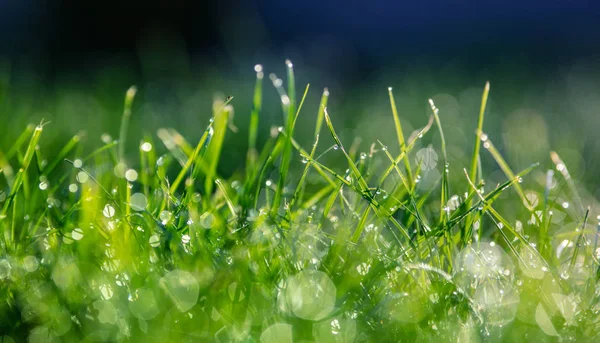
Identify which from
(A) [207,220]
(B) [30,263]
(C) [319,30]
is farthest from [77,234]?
Answer: (C) [319,30]

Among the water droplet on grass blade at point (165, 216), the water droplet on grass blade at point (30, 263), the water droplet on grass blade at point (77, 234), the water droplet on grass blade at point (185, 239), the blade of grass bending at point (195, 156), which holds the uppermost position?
the blade of grass bending at point (195, 156)

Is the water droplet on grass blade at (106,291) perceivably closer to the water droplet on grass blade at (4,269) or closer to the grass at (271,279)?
the grass at (271,279)

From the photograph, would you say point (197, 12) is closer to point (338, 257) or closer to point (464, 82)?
point (464, 82)

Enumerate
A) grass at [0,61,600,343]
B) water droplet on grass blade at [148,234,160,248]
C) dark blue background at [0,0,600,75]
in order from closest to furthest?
1. grass at [0,61,600,343]
2. water droplet on grass blade at [148,234,160,248]
3. dark blue background at [0,0,600,75]

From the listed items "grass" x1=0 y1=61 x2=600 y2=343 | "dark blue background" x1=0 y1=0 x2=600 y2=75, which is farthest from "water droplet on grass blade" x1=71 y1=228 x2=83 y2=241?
"dark blue background" x1=0 y1=0 x2=600 y2=75

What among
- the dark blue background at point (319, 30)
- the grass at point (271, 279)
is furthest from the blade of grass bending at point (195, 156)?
the dark blue background at point (319, 30)

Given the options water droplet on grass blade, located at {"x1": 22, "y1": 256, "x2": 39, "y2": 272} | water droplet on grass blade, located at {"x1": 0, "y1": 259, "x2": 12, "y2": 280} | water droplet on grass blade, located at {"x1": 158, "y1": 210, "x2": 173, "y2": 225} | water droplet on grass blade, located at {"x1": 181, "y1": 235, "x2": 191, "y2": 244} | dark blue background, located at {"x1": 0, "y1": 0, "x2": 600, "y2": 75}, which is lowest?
dark blue background, located at {"x1": 0, "y1": 0, "x2": 600, "y2": 75}

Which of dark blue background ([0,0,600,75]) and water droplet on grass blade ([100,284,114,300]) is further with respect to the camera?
dark blue background ([0,0,600,75])

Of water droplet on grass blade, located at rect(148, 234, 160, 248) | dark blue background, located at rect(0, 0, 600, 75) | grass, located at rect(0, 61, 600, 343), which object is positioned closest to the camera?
grass, located at rect(0, 61, 600, 343)

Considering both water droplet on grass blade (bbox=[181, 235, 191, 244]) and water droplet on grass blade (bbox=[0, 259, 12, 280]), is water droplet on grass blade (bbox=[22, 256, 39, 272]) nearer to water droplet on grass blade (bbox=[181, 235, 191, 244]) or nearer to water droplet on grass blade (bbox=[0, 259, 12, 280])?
water droplet on grass blade (bbox=[0, 259, 12, 280])

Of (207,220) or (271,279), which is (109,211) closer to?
(207,220)

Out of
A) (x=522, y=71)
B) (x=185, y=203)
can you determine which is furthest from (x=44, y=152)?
(x=522, y=71)
